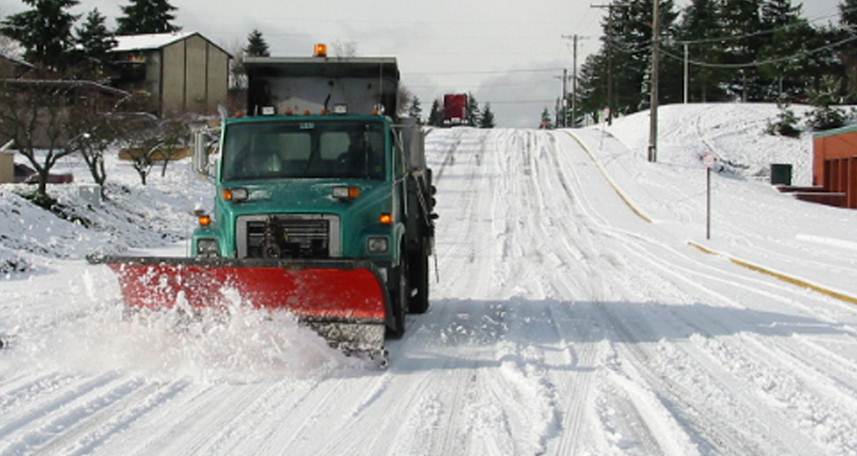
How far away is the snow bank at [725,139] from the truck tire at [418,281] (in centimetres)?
3090

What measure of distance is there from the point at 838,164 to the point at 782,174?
2471 millimetres

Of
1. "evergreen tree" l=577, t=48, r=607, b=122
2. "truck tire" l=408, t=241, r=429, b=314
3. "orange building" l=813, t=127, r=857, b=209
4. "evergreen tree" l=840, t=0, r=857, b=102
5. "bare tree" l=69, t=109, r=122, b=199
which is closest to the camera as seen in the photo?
"truck tire" l=408, t=241, r=429, b=314

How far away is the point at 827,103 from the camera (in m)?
45.9

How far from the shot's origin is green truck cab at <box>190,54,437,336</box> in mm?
8008

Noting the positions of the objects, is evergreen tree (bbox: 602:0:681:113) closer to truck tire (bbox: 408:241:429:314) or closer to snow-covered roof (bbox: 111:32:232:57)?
snow-covered roof (bbox: 111:32:232:57)

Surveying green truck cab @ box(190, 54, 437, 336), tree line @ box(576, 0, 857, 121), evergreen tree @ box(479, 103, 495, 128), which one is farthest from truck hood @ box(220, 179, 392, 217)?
evergreen tree @ box(479, 103, 495, 128)

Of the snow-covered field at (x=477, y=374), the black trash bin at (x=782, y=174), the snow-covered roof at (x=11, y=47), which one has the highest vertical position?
the snow-covered roof at (x=11, y=47)

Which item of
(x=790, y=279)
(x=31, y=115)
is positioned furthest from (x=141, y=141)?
(x=790, y=279)

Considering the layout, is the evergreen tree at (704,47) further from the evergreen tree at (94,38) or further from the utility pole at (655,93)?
the evergreen tree at (94,38)

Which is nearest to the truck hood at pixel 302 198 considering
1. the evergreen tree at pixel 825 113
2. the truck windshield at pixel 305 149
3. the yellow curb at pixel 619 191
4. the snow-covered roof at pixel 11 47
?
the truck windshield at pixel 305 149

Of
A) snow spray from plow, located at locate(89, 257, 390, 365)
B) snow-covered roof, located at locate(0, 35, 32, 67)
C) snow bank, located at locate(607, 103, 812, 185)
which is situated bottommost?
snow spray from plow, located at locate(89, 257, 390, 365)

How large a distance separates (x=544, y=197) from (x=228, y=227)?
2392cm

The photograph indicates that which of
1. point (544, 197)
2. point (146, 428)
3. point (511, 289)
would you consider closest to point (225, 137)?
point (146, 428)

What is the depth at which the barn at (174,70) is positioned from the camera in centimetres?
6225
